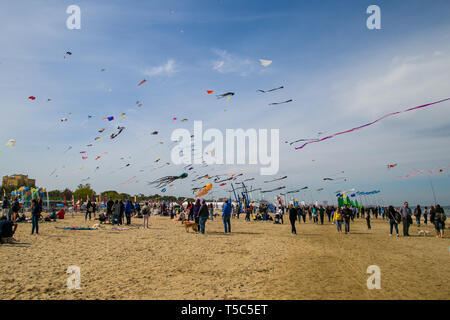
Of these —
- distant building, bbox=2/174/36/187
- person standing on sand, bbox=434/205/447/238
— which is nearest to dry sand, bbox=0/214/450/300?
person standing on sand, bbox=434/205/447/238

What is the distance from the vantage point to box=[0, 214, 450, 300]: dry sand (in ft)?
18.9

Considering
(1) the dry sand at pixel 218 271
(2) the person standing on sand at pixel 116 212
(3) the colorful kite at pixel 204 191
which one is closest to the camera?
(1) the dry sand at pixel 218 271

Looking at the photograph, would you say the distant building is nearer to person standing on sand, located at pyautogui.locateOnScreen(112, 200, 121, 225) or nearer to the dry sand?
person standing on sand, located at pyautogui.locateOnScreen(112, 200, 121, 225)

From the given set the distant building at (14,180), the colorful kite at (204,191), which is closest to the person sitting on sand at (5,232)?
the colorful kite at (204,191)

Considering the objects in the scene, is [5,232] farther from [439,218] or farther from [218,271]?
[439,218]

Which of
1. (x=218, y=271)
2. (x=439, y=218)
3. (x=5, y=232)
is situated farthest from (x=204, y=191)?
(x=218, y=271)

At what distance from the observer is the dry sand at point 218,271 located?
18.9ft

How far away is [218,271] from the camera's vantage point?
770 centimetres

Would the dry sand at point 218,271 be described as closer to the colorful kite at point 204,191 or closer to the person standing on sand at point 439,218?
the person standing on sand at point 439,218

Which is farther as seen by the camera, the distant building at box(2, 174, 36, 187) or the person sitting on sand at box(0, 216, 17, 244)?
the distant building at box(2, 174, 36, 187)

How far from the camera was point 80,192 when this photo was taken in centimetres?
9538
